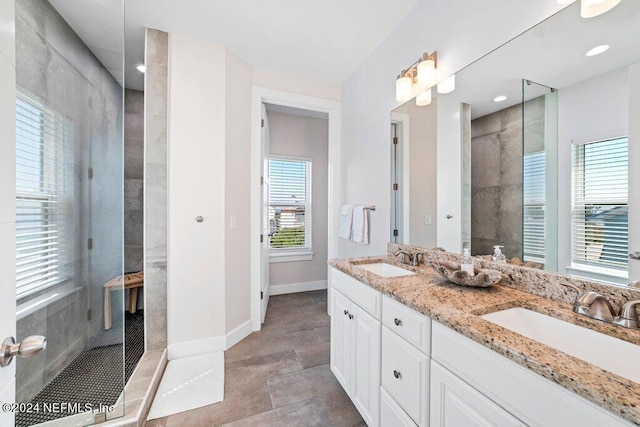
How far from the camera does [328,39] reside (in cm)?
210

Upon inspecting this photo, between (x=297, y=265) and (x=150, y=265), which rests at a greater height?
(x=150, y=265)

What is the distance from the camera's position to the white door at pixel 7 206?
1.75ft

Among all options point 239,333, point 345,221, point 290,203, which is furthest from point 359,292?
point 290,203

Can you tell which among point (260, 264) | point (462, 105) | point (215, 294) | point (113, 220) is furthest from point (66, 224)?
point (462, 105)

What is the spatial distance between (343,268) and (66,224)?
162cm

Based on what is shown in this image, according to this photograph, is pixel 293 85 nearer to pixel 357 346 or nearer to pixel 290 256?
pixel 290 256

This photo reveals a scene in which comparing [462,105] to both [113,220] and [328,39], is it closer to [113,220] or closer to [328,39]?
[328,39]

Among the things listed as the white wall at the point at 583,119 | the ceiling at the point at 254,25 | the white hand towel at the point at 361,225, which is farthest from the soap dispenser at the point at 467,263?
the ceiling at the point at 254,25

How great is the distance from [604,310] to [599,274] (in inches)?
7.2

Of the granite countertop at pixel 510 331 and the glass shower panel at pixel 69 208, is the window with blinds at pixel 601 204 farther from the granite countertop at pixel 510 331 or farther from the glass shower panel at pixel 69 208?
the glass shower panel at pixel 69 208

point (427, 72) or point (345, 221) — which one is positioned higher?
point (427, 72)

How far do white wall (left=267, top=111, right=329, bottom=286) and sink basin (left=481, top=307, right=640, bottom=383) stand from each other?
115 inches

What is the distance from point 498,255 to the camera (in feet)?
4.25

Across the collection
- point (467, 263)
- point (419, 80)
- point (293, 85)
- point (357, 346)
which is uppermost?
point (293, 85)
